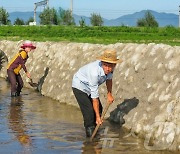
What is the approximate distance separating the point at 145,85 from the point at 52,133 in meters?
2.29

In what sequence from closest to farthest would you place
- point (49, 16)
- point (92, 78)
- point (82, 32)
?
1. point (92, 78)
2. point (82, 32)
3. point (49, 16)

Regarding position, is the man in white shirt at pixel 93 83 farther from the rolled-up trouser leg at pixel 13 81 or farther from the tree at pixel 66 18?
the tree at pixel 66 18

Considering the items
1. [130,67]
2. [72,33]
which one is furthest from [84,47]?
[72,33]

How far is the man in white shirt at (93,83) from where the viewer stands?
9.36 m

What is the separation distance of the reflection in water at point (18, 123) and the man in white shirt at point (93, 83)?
4.04ft

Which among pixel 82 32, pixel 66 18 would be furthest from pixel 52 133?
pixel 66 18

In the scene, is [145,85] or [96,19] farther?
[96,19]

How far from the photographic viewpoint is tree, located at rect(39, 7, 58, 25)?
7681 centimetres

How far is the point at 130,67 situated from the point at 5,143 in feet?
13.1

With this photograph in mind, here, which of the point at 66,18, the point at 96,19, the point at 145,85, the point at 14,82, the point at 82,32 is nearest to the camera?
the point at 145,85

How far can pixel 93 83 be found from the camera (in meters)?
9.36

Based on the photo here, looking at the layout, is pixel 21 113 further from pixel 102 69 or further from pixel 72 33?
pixel 72 33

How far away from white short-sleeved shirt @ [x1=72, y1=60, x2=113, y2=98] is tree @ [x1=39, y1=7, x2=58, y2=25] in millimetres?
67628

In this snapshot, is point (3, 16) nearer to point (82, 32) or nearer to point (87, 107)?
point (82, 32)
